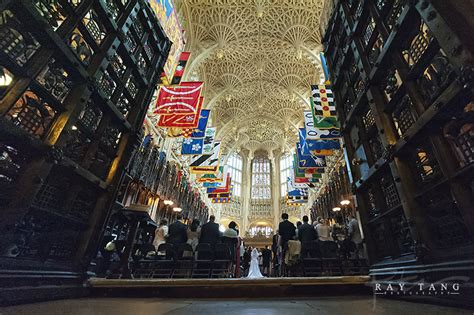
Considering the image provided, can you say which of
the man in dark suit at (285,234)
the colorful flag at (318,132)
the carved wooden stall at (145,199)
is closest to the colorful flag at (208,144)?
the carved wooden stall at (145,199)

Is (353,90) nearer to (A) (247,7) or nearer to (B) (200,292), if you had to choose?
(B) (200,292)

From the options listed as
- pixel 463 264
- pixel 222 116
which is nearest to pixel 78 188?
pixel 463 264

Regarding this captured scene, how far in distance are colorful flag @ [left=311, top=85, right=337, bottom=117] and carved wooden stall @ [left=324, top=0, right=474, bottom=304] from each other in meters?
5.36

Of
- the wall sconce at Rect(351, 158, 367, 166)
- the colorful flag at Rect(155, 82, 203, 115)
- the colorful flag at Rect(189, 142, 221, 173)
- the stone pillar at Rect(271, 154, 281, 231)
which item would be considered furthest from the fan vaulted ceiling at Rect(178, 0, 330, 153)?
the wall sconce at Rect(351, 158, 367, 166)

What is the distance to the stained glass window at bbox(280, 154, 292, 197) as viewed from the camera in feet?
106

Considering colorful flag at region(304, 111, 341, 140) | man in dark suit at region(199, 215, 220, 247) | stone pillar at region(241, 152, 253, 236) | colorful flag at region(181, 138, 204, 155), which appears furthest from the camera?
stone pillar at region(241, 152, 253, 236)

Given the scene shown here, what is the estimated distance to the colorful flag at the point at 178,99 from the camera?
8883 mm

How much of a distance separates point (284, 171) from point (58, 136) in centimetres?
3235

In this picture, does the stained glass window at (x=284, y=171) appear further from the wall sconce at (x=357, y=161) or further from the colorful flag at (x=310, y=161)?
the wall sconce at (x=357, y=161)

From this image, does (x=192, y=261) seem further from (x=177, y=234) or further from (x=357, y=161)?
(x=357, y=161)

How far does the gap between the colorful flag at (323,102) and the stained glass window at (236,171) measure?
75.0ft

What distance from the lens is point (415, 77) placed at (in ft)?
8.61

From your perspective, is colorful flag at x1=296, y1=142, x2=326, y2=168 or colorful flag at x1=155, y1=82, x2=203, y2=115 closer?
colorful flag at x1=155, y1=82, x2=203, y2=115

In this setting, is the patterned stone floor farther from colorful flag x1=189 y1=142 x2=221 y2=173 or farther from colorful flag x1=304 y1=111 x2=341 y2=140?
colorful flag x1=189 y1=142 x2=221 y2=173
